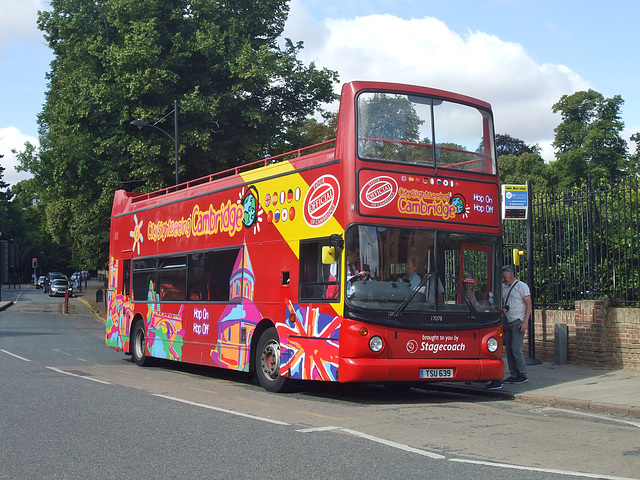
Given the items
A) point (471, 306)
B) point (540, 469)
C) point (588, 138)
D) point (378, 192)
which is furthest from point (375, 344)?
point (588, 138)

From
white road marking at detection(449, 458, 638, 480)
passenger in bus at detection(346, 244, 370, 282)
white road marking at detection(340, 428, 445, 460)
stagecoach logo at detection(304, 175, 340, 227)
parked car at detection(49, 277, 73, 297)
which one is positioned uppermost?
stagecoach logo at detection(304, 175, 340, 227)

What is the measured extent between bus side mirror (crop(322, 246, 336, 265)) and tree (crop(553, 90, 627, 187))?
168 ft

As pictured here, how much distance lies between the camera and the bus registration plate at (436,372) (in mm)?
10281

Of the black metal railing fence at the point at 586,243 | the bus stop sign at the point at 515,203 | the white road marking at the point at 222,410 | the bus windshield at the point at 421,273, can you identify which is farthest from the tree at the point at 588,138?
the white road marking at the point at 222,410

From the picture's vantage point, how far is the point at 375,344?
393 inches

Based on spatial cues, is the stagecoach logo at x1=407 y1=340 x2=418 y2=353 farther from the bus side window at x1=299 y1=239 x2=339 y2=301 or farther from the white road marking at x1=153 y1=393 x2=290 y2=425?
the white road marking at x1=153 y1=393 x2=290 y2=425

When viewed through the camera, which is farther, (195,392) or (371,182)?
(195,392)

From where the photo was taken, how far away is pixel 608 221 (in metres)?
14.1

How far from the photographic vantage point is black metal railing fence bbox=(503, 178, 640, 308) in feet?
45.0

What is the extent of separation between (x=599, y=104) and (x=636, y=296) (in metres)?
50.9

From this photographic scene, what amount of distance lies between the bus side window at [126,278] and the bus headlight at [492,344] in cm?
986

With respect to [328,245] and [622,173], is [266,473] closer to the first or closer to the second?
[328,245]

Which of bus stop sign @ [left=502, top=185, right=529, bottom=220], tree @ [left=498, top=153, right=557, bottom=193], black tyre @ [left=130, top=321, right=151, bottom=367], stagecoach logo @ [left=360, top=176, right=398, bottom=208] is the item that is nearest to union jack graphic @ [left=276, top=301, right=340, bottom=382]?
stagecoach logo @ [left=360, top=176, right=398, bottom=208]

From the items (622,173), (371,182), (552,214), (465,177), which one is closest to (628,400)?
(465,177)
